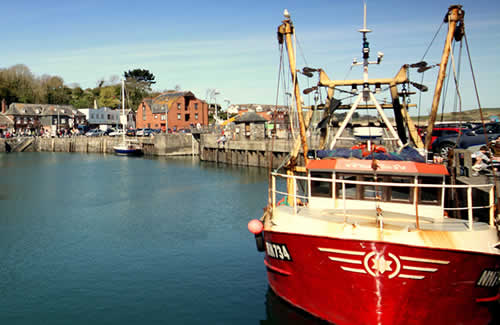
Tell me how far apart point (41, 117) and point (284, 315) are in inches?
4520

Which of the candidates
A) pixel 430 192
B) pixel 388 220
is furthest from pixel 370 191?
pixel 388 220

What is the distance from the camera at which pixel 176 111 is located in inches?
3962

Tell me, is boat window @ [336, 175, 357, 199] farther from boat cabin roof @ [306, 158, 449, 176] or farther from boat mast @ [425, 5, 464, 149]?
boat mast @ [425, 5, 464, 149]

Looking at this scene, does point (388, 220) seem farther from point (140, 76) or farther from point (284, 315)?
point (140, 76)

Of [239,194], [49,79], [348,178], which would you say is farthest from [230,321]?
[49,79]

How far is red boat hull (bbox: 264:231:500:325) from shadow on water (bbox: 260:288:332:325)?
140 centimetres

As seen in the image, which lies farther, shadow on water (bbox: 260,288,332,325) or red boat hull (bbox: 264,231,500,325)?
shadow on water (bbox: 260,288,332,325)

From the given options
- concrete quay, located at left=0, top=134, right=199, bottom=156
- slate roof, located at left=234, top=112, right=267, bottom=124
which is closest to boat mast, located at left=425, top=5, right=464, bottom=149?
slate roof, located at left=234, top=112, right=267, bottom=124

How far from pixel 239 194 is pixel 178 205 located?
245 inches

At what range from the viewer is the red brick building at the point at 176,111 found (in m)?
100

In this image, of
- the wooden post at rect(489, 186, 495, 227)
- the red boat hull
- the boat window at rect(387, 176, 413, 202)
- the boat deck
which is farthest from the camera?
the boat window at rect(387, 176, 413, 202)

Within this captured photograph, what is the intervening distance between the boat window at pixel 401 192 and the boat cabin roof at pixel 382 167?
331mm

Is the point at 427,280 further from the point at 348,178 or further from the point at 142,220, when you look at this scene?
the point at 142,220

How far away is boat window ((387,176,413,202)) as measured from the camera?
1284 centimetres
